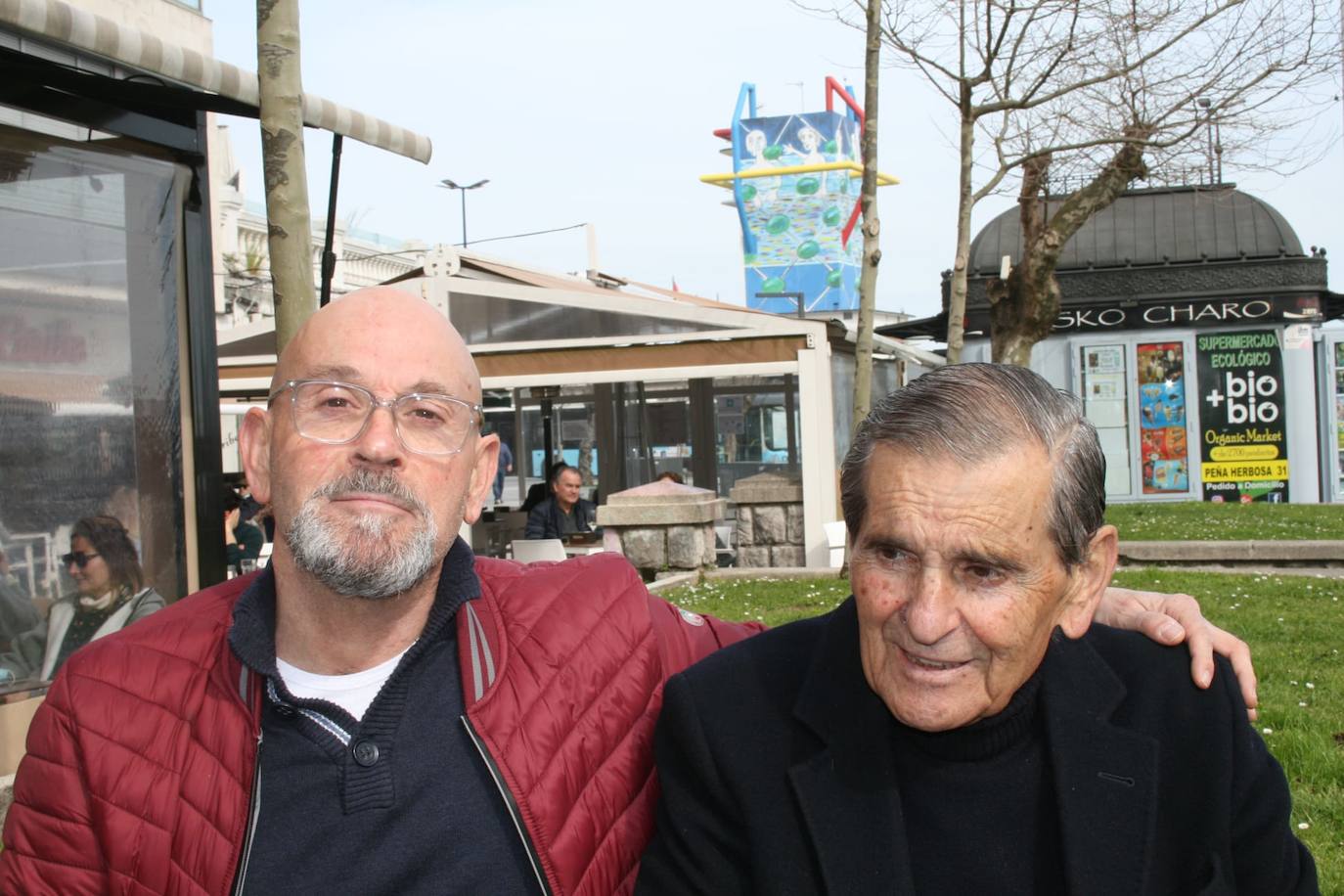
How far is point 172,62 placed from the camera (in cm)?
382

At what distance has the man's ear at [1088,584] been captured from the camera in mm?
2143

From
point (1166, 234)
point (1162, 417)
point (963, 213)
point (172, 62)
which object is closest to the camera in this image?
point (172, 62)

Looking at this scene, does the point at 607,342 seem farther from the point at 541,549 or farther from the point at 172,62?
the point at 172,62

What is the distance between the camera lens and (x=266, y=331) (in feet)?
48.1

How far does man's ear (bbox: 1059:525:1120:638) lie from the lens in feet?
7.03

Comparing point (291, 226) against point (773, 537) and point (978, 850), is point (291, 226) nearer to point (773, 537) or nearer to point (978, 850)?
point (978, 850)

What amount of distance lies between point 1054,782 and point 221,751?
4.54 feet

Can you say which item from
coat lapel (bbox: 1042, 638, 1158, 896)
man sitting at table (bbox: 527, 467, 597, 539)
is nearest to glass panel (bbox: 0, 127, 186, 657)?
coat lapel (bbox: 1042, 638, 1158, 896)

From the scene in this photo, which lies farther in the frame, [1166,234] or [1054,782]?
[1166,234]

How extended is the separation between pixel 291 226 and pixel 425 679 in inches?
59.4

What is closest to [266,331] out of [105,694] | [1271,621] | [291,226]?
[1271,621]

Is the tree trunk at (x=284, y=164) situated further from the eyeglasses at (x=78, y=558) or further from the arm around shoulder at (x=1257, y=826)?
the arm around shoulder at (x=1257, y=826)

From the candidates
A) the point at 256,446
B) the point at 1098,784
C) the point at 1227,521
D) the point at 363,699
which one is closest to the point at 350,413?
the point at 256,446

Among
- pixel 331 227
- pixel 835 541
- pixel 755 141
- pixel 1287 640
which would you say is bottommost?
pixel 1287 640
